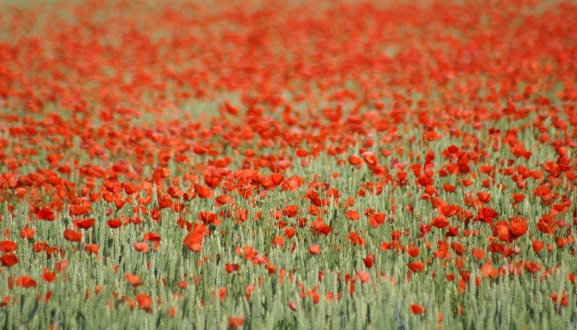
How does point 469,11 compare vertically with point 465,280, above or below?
above

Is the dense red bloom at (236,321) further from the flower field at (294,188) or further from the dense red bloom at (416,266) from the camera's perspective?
the dense red bloom at (416,266)

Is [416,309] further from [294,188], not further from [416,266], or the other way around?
[294,188]

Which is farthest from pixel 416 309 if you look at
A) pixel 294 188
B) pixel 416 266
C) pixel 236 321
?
pixel 294 188

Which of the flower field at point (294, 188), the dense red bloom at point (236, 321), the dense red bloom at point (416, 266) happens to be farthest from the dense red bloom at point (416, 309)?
the dense red bloom at point (236, 321)

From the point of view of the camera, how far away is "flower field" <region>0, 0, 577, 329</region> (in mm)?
2834

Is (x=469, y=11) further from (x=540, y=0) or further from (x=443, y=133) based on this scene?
(x=443, y=133)

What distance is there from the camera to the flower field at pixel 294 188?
283cm

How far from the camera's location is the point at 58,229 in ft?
11.9

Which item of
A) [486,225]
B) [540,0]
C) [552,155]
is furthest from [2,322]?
[540,0]

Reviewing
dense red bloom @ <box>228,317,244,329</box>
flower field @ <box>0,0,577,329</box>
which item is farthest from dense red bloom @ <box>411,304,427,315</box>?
dense red bloom @ <box>228,317,244,329</box>

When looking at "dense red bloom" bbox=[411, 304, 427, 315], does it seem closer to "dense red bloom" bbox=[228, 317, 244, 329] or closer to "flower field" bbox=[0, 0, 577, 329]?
"flower field" bbox=[0, 0, 577, 329]

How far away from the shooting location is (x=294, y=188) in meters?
4.09

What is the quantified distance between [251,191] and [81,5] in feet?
48.1

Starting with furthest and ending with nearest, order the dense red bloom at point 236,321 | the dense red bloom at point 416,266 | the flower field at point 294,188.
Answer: the dense red bloom at point 416,266 < the flower field at point 294,188 < the dense red bloom at point 236,321
